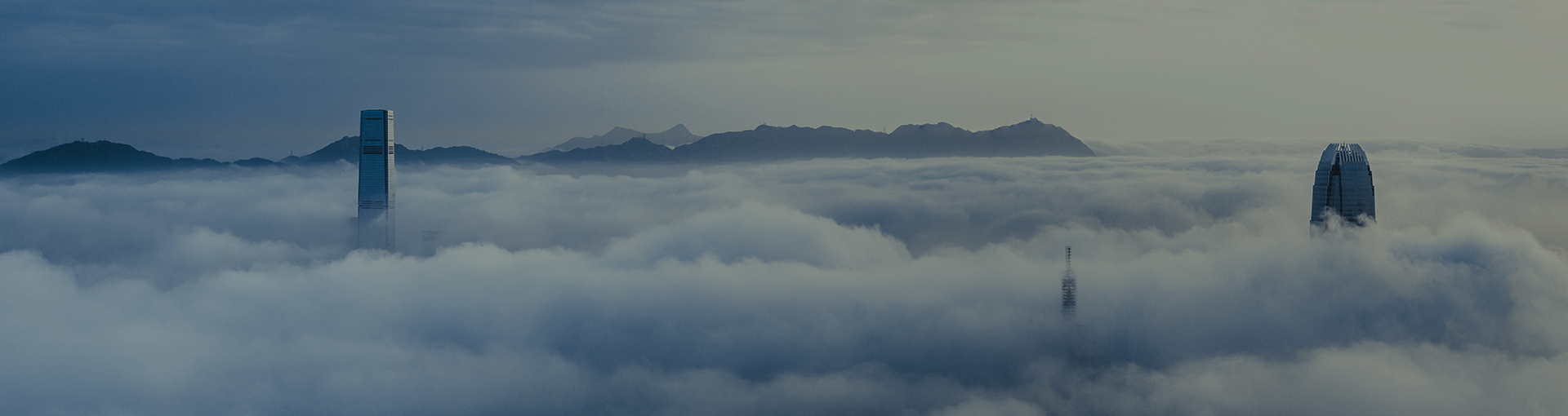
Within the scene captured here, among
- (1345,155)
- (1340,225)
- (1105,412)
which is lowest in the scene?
(1105,412)

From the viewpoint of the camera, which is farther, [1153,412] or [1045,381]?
[1045,381]

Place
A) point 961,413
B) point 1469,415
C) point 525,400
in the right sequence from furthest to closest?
point 525,400, point 961,413, point 1469,415

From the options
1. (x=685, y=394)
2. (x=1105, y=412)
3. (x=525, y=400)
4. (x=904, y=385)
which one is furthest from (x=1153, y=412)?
(x=525, y=400)

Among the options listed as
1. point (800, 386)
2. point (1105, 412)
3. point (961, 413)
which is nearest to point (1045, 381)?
point (1105, 412)

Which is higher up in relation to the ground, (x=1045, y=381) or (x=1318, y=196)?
(x=1318, y=196)

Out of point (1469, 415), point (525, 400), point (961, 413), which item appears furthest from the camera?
point (525, 400)

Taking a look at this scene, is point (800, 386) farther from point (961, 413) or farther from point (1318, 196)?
point (1318, 196)
